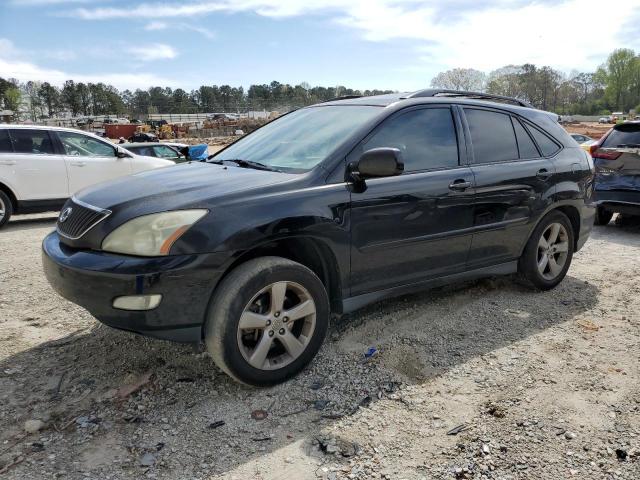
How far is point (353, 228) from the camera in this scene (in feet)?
10.8

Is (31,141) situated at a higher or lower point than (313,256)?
higher

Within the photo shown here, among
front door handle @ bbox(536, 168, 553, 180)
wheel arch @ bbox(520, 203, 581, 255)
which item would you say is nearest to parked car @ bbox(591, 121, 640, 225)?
wheel arch @ bbox(520, 203, 581, 255)

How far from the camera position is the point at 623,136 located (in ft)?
25.0

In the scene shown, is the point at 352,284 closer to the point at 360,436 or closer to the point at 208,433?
the point at 360,436

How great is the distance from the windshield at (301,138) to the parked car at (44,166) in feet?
18.5

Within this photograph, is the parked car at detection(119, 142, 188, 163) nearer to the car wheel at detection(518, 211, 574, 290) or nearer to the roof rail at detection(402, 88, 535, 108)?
the roof rail at detection(402, 88, 535, 108)

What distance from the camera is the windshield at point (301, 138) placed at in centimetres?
349

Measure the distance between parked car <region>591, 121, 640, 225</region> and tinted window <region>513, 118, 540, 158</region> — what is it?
363cm

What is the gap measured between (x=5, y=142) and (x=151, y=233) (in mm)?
7085

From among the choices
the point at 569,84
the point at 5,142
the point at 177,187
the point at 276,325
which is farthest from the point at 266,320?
the point at 569,84

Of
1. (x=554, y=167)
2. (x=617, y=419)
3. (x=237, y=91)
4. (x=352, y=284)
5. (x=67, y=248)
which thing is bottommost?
(x=617, y=419)

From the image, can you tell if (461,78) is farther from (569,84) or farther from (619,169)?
(619,169)

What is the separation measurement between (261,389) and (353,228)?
44.0 inches

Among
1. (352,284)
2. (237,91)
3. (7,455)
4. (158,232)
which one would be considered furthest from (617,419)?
(237,91)
